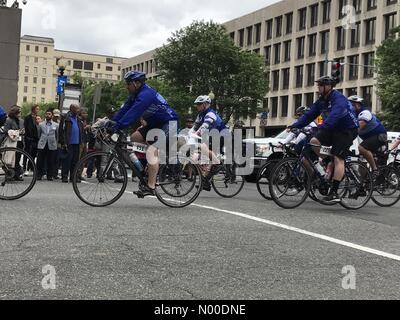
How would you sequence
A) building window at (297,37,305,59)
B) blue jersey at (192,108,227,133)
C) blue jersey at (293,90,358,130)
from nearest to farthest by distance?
blue jersey at (293,90,358,130)
blue jersey at (192,108,227,133)
building window at (297,37,305,59)

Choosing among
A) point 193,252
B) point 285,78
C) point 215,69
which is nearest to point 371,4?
point 285,78

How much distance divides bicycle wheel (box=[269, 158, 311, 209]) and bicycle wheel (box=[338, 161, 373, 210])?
2.07 ft

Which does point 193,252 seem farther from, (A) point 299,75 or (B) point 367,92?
(A) point 299,75

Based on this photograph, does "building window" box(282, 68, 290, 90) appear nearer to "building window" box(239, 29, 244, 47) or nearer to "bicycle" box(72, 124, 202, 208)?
"building window" box(239, 29, 244, 47)

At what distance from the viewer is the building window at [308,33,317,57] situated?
6850 cm

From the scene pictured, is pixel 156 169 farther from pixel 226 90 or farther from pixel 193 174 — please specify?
pixel 226 90

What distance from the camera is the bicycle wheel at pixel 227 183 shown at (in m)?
10.6

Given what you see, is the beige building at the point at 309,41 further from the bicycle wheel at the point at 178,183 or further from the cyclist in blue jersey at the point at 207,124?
the bicycle wheel at the point at 178,183

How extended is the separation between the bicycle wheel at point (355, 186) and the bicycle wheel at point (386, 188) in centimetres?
77

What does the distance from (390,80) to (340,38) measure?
99.3ft

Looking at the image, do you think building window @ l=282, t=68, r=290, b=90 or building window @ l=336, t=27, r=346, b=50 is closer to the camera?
building window @ l=336, t=27, r=346, b=50

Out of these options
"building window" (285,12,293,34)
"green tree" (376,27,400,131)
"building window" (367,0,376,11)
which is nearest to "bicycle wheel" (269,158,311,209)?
"green tree" (376,27,400,131)

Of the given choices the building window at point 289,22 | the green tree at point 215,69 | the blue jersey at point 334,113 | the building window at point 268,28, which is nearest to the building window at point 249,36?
the building window at point 268,28

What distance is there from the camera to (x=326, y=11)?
6725cm
